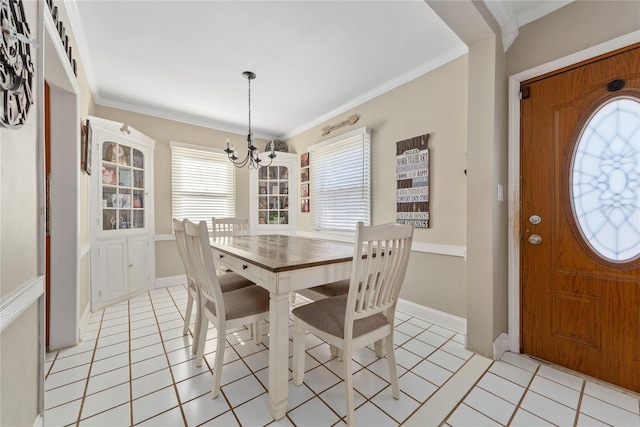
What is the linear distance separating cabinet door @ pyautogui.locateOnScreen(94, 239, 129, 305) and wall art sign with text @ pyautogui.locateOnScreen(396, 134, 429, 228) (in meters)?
3.38

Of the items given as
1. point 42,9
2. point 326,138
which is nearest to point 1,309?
point 42,9

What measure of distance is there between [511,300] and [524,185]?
3.04 feet

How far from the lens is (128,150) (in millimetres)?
3291

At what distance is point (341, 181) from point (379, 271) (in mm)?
2283

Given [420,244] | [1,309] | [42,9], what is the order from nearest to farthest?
[1,309] < [42,9] < [420,244]

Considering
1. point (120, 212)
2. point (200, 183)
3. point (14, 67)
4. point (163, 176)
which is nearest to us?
point (14, 67)

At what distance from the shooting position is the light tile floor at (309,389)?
1384mm

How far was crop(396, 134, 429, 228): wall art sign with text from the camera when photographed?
261cm

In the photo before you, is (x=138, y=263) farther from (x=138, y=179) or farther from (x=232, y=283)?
(x=232, y=283)

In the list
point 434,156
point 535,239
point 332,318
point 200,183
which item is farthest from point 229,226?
point 535,239

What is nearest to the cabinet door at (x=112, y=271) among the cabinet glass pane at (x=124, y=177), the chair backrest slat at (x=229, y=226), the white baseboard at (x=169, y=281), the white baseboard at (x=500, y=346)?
the white baseboard at (x=169, y=281)

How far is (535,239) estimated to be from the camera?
6.40 ft

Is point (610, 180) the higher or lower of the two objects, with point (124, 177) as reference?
lower

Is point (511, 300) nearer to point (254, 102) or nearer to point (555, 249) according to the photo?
point (555, 249)
